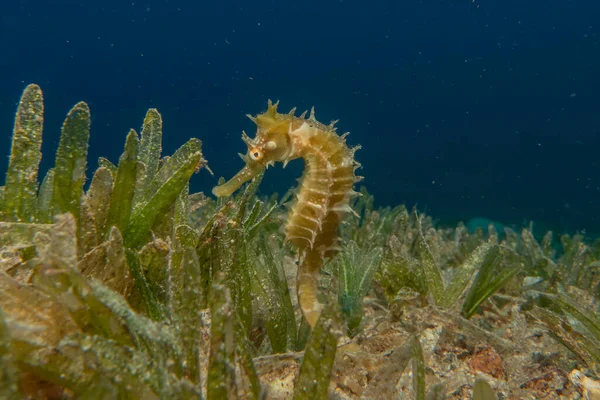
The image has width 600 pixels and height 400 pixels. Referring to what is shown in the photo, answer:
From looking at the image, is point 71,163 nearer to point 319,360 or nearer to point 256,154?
point 256,154

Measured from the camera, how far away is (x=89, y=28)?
40.9m

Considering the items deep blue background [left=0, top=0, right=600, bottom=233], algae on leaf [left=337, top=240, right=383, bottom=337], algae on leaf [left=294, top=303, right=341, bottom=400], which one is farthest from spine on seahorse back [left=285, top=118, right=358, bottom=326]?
deep blue background [left=0, top=0, right=600, bottom=233]

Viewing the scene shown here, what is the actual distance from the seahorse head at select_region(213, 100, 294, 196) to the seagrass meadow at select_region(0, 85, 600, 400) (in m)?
0.12

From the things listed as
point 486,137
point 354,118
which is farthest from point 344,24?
point 486,137

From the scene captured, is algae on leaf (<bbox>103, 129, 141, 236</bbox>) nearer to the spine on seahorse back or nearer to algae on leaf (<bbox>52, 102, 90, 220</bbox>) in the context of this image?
algae on leaf (<bbox>52, 102, 90, 220</bbox>)

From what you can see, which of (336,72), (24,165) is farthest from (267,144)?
(336,72)

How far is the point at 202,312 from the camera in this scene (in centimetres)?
150

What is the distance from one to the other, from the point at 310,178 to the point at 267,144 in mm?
285

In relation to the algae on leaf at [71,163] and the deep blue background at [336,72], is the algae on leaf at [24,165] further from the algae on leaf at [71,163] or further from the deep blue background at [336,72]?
the deep blue background at [336,72]

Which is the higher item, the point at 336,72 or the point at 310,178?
the point at 336,72

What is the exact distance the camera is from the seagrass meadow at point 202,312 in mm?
961

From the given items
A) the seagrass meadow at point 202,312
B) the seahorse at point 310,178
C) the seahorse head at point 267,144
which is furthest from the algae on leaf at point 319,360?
the seahorse head at point 267,144

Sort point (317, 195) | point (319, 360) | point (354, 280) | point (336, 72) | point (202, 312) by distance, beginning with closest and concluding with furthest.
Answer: point (319, 360), point (202, 312), point (317, 195), point (354, 280), point (336, 72)

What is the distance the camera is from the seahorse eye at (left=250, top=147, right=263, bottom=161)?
6.43 feet
